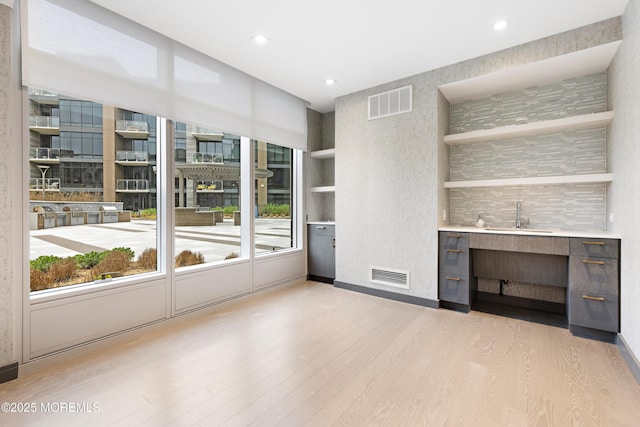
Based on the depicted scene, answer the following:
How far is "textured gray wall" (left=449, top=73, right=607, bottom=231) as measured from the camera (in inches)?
123

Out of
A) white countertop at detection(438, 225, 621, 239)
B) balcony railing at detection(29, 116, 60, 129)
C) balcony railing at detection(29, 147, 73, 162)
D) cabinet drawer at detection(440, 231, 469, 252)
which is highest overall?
balcony railing at detection(29, 116, 60, 129)

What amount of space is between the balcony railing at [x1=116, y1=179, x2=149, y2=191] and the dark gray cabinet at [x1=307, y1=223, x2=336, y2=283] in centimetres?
249

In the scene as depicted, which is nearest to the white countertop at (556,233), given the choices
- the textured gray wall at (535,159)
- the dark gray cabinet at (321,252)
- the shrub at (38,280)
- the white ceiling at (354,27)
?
the textured gray wall at (535,159)

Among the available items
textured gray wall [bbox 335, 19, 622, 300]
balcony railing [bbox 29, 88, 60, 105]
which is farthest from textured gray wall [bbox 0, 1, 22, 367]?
textured gray wall [bbox 335, 19, 622, 300]

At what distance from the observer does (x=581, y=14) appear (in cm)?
248

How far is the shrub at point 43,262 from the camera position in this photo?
2.28 m

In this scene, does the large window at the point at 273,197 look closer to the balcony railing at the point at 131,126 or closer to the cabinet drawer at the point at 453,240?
the balcony railing at the point at 131,126

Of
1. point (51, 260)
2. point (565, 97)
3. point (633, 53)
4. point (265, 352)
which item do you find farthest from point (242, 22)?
point (565, 97)

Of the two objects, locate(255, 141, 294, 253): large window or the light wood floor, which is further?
locate(255, 141, 294, 253): large window

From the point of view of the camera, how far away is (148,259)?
2.99m

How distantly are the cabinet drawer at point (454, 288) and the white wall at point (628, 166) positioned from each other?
1236mm

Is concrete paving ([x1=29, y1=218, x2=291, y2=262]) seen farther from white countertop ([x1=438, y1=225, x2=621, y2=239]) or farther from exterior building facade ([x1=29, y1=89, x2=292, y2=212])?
white countertop ([x1=438, y1=225, x2=621, y2=239])

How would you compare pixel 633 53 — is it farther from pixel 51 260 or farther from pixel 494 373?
pixel 51 260

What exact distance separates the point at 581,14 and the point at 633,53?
0.55 meters
